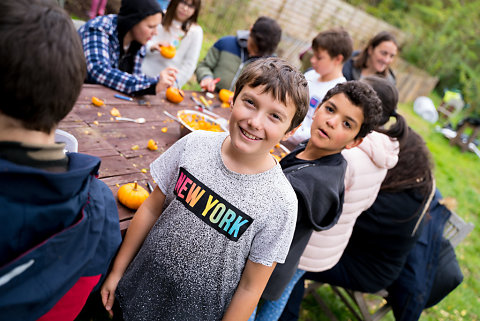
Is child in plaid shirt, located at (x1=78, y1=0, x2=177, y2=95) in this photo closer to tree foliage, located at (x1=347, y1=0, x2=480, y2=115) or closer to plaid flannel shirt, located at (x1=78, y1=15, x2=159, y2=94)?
plaid flannel shirt, located at (x1=78, y1=15, x2=159, y2=94)

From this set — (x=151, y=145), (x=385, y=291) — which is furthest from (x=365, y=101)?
(x=385, y=291)

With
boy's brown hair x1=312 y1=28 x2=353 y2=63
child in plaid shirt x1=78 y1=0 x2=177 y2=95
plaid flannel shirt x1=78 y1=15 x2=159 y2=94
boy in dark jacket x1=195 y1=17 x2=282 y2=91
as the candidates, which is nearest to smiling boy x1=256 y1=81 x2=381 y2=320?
boy's brown hair x1=312 y1=28 x2=353 y2=63

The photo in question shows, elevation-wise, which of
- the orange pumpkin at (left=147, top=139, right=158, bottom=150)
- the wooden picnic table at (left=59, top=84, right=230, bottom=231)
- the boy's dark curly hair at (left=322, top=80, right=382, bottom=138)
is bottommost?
the wooden picnic table at (left=59, top=84, right=230, bottom=231)

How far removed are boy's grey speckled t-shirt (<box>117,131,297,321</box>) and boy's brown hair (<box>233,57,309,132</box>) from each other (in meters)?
0.27

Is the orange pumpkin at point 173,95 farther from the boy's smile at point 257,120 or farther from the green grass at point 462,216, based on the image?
the green grass at point 462,216

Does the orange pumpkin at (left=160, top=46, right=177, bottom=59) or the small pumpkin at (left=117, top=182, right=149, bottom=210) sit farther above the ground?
the orange pumpkin at (left=160, top=46, right=177, bottom=59)

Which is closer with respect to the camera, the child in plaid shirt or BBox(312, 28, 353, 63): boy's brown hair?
the child in plaid shirt

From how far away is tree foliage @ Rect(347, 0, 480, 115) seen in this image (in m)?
17.0

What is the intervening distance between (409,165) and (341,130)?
100 centimetres

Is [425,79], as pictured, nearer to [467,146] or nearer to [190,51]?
[467,146]

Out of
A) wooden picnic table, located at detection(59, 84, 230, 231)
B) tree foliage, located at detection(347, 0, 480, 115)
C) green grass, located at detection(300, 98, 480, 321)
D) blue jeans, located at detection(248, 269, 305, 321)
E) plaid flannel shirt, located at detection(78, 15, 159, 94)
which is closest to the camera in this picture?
wooden picnic table, located at detection(59, 84, 230, 231)

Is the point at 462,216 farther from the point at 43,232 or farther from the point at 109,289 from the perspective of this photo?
the point at 43,232

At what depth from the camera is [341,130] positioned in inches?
71.6

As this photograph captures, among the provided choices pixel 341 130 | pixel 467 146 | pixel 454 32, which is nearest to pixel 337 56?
pixel 341 130
